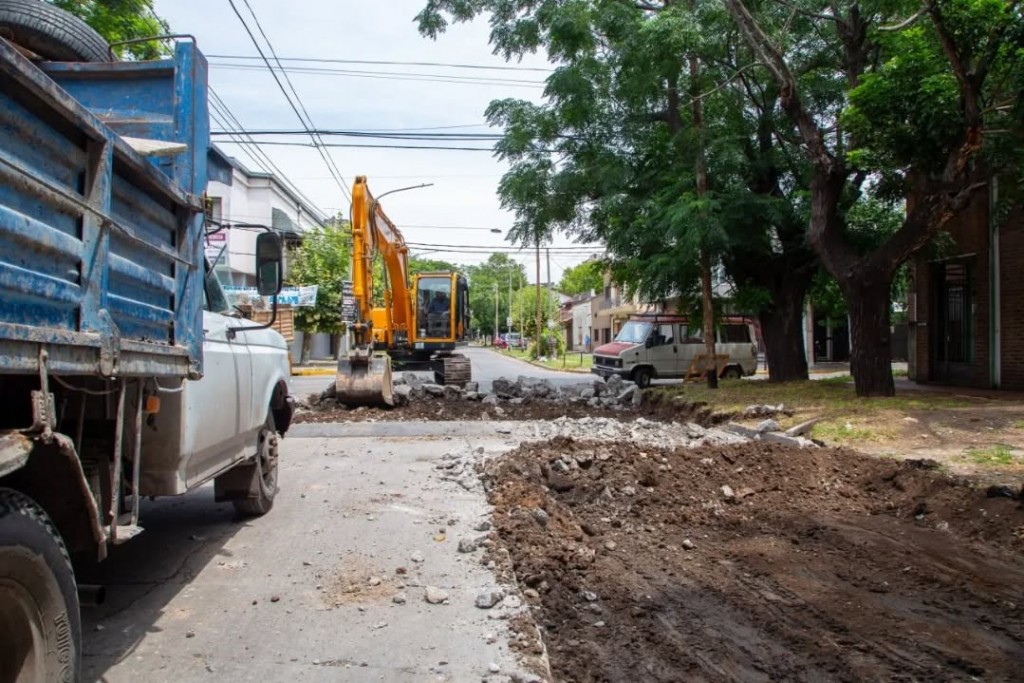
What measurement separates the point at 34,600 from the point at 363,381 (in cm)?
1275

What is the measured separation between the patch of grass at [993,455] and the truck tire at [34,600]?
8518 millimetres

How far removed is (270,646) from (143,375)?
159 centimetres

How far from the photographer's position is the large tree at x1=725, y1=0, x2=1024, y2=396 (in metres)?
10.8

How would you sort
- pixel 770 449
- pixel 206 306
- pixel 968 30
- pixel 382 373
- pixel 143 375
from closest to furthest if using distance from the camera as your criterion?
pixel 143 375
pixel 206 306
pixel 770 449
pixel 968 30
pixel 382 373

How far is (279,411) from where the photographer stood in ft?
24.0

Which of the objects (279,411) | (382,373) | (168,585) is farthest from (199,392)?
(382,373)

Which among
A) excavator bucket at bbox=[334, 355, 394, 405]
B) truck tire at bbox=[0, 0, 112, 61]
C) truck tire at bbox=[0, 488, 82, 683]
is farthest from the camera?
excavator bucket at bbox=[334, 355, 394, 405]

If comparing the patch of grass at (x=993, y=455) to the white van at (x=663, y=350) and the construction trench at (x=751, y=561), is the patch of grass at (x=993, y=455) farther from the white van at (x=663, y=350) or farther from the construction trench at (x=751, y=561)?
the white van at (x=663, y=350)

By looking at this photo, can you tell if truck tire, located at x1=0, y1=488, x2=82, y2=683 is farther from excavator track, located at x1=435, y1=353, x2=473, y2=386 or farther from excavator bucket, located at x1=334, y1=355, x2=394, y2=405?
excavator track, located at x1=435, y1=353, x2=473, y2=386

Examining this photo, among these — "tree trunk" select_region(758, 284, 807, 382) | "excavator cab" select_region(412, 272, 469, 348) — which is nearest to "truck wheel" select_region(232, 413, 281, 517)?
"excavator cab" select_region(412, 272, 469, 348)

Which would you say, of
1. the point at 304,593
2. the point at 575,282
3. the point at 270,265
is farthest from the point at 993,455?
the point at 575,282

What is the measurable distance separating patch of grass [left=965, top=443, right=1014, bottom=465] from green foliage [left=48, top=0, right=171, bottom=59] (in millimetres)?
9729

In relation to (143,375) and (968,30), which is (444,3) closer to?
(968,30)

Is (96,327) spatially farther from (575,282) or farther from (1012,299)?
(575,282)
